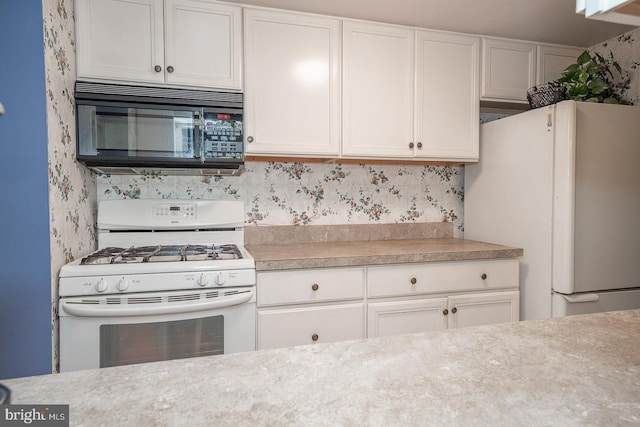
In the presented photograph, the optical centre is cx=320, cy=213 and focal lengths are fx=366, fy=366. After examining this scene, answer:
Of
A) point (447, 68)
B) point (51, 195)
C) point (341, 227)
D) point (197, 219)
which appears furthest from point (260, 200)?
point (447, 68)

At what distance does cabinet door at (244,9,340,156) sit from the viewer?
194cm

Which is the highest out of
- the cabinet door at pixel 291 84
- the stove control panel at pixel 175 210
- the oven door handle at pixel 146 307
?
the cabinet door at pixel 291 84

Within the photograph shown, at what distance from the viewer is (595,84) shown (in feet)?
6.61

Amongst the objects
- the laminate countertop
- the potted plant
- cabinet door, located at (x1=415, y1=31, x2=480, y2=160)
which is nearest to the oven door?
the laminate countertop

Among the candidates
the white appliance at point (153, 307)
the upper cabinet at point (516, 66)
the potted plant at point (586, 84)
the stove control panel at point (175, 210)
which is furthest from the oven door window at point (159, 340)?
the potted plant at point (586, 84)

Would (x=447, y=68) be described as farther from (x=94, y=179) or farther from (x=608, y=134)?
(x=94, y=179)

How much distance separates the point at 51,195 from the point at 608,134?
8.43 ft

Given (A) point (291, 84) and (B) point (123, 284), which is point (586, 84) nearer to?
(A) point (291, 84)

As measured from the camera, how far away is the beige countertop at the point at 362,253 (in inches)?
69.2

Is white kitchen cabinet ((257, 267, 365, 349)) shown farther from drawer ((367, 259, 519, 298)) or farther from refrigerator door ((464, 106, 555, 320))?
refrigerator door ((464, 106, 555, 320))

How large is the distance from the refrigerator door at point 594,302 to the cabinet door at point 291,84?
4.72 ft

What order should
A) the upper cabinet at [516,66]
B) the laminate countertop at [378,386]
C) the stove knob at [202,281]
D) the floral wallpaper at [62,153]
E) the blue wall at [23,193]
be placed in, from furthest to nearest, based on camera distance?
the upper cabinet at [516,66], the stove knob at [202,281], the floral wallpaper at [62,153], the blue wall at [23,193], the laminate countertop at [378,386]

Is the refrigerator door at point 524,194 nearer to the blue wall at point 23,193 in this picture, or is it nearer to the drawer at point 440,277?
the drawer at point 440,277

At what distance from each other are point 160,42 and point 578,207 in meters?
2.25
